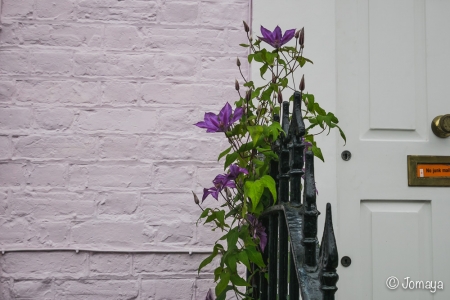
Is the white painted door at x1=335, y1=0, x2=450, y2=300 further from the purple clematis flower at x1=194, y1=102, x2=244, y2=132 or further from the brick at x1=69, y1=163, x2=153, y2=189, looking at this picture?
the purple clematis flower at x1=194, y1=102, x2=244, y2=132

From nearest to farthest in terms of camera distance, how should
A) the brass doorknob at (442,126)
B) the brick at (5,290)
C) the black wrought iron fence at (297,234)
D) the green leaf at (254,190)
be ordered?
the black wrought iron fence at (297,234) < the green leaf at (254,190) < the brick at (5,290) < the brass doorknob at (442,126)

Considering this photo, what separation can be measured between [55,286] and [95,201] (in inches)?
13.4

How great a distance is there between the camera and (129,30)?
6.84ft

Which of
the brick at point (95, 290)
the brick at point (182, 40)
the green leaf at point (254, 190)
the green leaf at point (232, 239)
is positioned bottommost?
the brick at point (95, 290)

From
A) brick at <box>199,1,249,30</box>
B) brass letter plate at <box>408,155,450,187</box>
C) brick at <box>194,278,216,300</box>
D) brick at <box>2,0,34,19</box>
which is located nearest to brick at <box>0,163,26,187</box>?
brick at <box>2,0,34,19</box>

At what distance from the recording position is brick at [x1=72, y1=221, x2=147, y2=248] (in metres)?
1.98

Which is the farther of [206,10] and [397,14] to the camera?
[397,14]

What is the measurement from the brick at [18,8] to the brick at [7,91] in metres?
0.27

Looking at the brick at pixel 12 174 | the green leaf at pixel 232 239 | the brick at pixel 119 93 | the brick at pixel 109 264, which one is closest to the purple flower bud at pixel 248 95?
the green leaf at pixel 232 239

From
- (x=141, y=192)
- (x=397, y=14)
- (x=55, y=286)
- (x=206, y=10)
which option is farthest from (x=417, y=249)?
(x=55, y=286)

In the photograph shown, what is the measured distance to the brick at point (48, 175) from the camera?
199 cm

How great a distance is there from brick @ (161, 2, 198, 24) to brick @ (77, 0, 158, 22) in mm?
40

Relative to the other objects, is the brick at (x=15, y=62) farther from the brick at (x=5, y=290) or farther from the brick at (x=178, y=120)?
the brick at (x=5, y=290)

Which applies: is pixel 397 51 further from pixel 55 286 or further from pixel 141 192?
pixel 55 286
